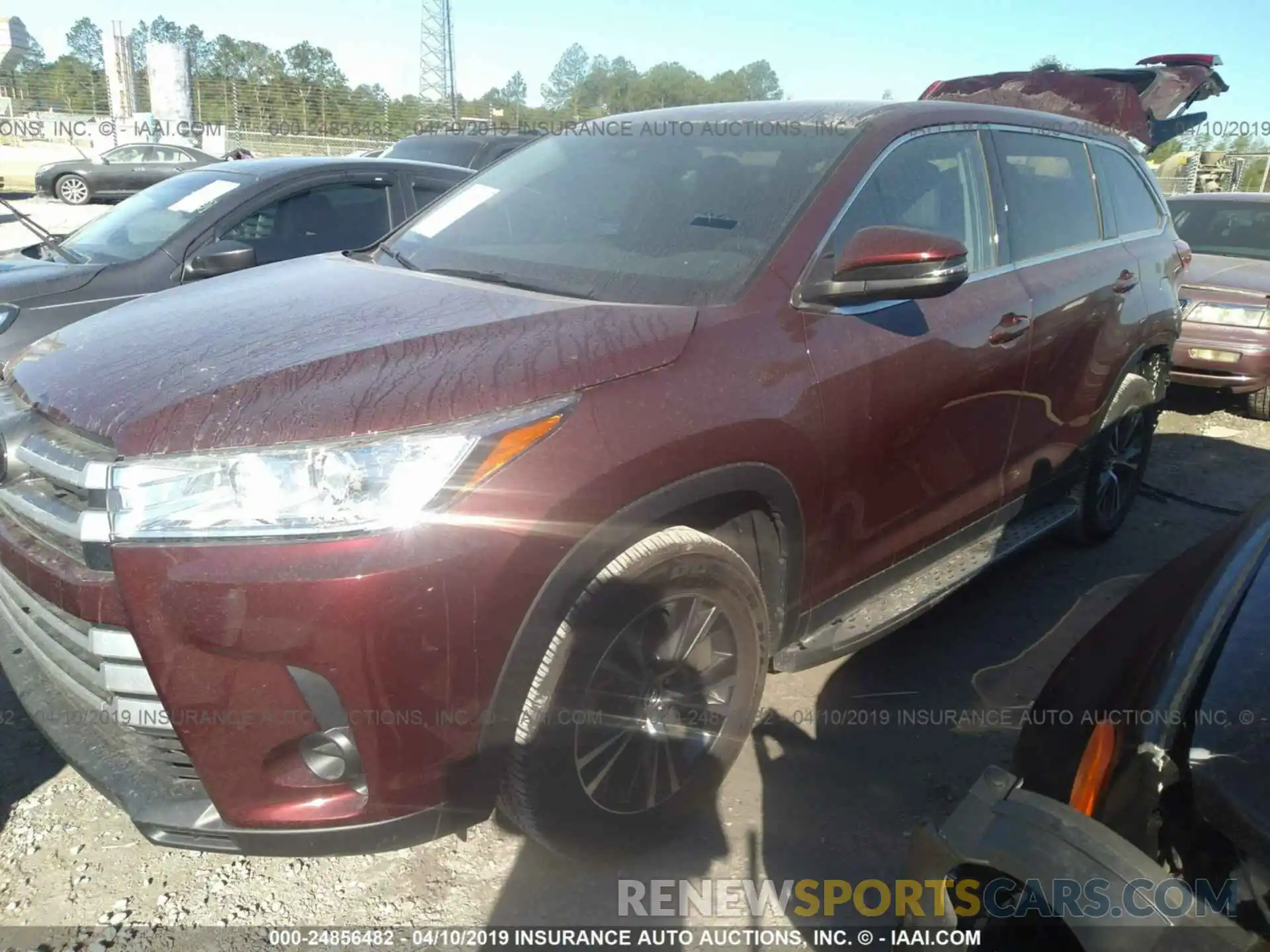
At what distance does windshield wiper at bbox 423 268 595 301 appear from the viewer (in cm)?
254

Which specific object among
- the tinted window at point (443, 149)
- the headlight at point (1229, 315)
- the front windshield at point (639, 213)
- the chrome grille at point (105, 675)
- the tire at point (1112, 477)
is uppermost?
the tinted window at point (443, 149)

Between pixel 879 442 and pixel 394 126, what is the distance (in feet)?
106

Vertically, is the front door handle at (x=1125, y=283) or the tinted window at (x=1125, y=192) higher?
the tinted window at (x=1125, y=192)

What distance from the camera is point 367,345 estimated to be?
2.09 meters

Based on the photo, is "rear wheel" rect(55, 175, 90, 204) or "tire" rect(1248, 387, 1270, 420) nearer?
"tire" rect(1248, 387, 1270, 420)

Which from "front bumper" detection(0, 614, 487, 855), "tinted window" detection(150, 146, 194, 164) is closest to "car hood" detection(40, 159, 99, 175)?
"tinted window" detection(150, 146, 194, 164)

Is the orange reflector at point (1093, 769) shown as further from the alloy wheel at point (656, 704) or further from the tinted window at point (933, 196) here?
the tinted window at point (933, 196)

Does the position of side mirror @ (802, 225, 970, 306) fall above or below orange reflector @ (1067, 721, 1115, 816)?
above

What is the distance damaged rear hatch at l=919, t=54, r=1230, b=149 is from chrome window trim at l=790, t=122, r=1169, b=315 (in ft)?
3.81

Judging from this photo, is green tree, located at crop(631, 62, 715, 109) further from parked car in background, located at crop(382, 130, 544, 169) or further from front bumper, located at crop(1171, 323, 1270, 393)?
front bumper, located at crop(1171, 323, 1270, 393)

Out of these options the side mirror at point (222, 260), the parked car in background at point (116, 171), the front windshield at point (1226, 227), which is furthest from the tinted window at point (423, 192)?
the parked car in background at point (116, 171)

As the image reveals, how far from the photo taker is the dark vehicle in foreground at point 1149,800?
1.24 metres

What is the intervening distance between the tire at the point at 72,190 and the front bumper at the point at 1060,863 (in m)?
22.4

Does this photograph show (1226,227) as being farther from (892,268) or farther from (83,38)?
(83,38)
